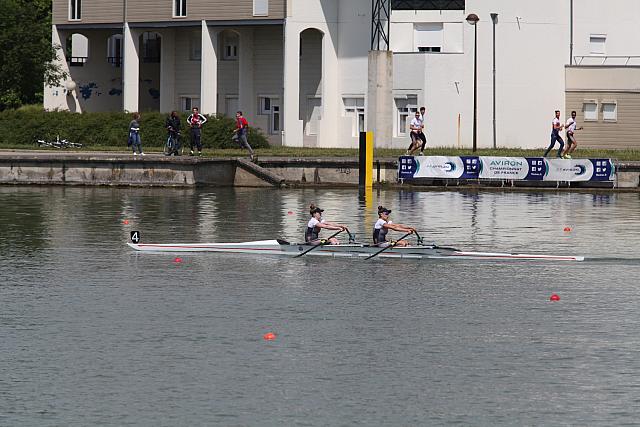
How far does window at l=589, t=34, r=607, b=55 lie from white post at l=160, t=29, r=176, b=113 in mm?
23115

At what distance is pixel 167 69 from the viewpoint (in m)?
76.1

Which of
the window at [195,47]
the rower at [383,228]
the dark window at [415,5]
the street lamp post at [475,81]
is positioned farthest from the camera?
the window at [195,47]

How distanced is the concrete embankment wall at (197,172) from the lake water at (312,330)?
12.4 m

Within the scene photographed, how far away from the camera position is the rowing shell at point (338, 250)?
30.4 meters

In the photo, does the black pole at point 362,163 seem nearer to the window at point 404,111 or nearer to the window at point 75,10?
the window at point 404,111

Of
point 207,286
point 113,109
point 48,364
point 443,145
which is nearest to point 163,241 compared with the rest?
point 207,286

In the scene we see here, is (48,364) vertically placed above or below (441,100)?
below

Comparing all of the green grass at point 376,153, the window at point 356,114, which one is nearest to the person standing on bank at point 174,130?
the green grass at point 376,153

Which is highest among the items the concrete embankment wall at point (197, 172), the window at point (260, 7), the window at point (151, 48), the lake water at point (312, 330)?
the window at point (260, 7)

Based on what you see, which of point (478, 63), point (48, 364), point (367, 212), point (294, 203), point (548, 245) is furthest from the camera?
point (478, 63)

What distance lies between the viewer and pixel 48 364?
64.8 feet

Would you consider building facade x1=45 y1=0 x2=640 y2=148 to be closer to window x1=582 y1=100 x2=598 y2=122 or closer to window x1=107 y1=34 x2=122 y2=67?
window x1=582 y1=100 x2=598 y2=122

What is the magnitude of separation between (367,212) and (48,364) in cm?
2300

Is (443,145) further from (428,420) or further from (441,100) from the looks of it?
(428,420)
